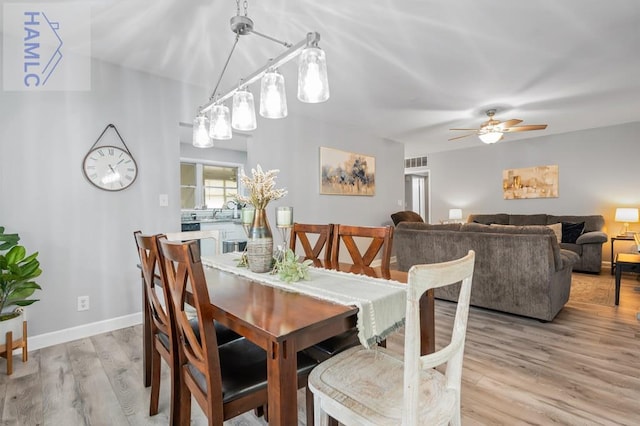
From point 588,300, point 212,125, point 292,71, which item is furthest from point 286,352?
point 588,300

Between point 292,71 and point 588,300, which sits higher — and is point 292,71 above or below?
above

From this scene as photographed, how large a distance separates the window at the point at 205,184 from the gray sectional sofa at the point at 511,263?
3.93 meters

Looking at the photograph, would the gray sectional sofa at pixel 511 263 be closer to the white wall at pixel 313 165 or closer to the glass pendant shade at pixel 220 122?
the white wall at pixel 313 165

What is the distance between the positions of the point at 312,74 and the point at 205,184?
207 inches

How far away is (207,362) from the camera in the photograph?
3.40 ft

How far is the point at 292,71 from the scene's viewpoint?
3.00 metres

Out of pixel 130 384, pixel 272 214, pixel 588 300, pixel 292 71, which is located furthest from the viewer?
pixel 272 214

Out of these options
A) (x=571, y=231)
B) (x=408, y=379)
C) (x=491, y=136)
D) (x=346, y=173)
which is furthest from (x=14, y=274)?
(x=571, y=231)

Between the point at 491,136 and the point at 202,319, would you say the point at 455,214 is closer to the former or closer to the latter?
the point at 491,136

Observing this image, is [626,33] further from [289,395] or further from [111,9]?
[111,9]

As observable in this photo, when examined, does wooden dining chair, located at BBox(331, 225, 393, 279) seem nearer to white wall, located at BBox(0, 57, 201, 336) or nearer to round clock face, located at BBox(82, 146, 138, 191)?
white wall, located at BBox(0, 57, 201, 336)

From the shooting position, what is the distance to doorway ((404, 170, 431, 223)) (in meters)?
7.76

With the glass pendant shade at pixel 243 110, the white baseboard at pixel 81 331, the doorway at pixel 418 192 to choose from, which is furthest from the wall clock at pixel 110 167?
the doorway at pixel 418 192

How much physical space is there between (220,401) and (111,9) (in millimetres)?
2457
